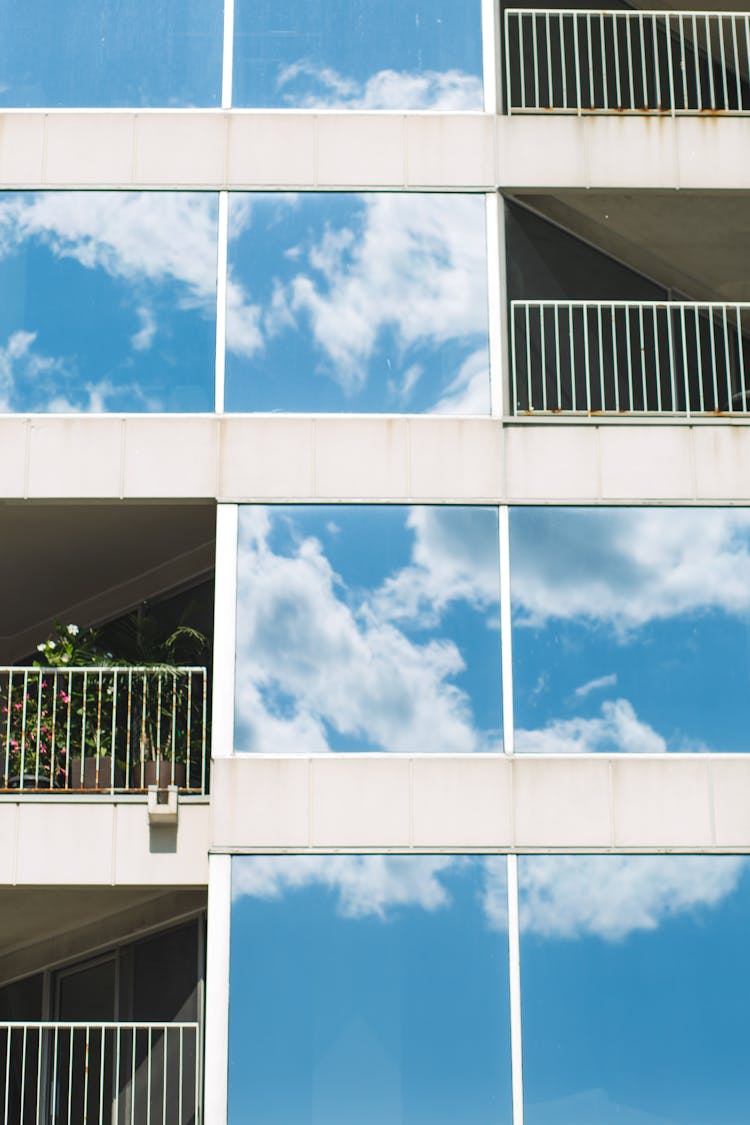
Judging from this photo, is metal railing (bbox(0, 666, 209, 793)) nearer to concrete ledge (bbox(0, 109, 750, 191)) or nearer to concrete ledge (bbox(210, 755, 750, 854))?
concrete ledge (bbox(210, 755, 750, 854))

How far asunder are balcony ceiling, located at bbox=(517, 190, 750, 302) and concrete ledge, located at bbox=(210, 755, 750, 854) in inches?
217

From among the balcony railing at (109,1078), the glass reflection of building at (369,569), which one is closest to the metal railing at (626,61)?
the glass reflection of building at (369,569)

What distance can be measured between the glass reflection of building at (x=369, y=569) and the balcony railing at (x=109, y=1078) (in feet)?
0.17

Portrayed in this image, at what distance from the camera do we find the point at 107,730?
16.4 metres

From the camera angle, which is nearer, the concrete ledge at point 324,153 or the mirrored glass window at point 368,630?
the mirrored glass window at point 368,630

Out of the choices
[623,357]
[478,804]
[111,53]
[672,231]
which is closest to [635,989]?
[478,804]

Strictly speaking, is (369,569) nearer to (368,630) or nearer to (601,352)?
(368,630)

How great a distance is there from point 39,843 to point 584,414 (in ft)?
20.0

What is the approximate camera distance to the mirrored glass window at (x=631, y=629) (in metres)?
15.8

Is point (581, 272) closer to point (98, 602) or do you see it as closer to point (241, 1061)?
point (98, 602)

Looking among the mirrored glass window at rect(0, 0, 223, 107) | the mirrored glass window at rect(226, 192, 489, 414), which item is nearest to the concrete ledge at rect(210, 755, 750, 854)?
the mirrored glass window at rect(226, 192, 489, 414)

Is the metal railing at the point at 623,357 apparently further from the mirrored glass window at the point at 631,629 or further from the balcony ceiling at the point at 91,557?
the balcony ceiling at the point at 91,557

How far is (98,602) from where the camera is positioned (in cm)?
1989

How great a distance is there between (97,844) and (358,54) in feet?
25.5
